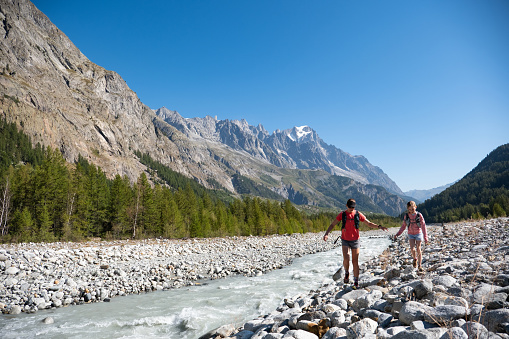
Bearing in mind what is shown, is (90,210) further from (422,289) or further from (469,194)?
(469,194)

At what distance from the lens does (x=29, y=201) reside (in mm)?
38656

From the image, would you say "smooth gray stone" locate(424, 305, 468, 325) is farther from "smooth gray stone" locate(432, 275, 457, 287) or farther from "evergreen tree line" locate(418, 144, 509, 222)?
"evergreen tree line" locate(418, 144, 509, 222)

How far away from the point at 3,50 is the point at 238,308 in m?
253

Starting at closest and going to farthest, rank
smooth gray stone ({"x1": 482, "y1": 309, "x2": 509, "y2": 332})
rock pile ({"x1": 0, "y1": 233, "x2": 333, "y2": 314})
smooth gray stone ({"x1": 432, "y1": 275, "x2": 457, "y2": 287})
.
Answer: smooth gray stone ({"x1": 482, "y1": 309, "x2": 509, "y2": 332}) → smooth gray stone ({"x1": 432, "y1": 275, "x2": 457, "y2": 287}) → rock pile ({"x1": 0, "y1": 233, "x2": 333, "y2": 314})

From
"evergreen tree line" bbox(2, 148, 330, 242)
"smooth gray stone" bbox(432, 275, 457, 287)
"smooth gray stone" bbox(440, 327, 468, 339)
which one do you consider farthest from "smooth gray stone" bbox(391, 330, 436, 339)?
"evergreen tree line" bbox(2, 148, 330, 242)

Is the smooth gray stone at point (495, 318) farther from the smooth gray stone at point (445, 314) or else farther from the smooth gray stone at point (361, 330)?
the smooth gray stone at point (361, 330)

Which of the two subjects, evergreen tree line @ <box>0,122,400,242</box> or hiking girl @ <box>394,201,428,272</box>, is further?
evergreen tree line @ <box>0,122,400,242</box>

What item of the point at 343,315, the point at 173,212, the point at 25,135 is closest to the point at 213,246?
the point at 173,212

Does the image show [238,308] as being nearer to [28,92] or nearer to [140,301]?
[140,301]

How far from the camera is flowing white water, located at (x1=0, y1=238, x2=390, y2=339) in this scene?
9375 millimetres

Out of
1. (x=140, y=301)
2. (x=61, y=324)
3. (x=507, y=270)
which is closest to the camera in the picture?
(x=507, y=270)

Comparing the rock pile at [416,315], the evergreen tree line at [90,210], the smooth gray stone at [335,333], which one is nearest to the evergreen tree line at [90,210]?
the evergreen tree line at [90,210]

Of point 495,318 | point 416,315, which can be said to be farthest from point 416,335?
point 495,318

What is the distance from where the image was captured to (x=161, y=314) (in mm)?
11172
